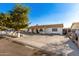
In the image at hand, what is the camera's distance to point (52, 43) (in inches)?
167

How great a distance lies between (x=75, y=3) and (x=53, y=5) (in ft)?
1.16

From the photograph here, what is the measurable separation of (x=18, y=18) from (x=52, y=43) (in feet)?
2.25

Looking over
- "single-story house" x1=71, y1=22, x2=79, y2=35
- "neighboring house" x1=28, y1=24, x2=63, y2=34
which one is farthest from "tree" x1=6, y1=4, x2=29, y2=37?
"single-story house" x1=71, y1=22, x2=79, y2=35

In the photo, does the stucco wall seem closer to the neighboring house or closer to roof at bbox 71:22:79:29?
the neighboring house

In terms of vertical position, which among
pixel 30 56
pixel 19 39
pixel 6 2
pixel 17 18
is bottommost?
pixel 30 56

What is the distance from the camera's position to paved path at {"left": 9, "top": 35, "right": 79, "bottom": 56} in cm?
417

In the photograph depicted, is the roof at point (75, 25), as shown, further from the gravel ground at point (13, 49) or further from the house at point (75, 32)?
the gravel ground at point (13, 49)

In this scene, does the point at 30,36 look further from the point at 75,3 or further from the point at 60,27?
the point at 75,3

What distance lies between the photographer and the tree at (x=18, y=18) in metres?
4.21

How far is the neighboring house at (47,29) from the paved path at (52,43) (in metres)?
0.08

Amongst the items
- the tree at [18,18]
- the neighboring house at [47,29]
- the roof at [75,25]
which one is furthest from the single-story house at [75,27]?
the tree at [18,18]

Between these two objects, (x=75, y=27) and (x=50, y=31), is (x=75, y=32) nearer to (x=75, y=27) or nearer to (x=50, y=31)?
(x=75, y=27)

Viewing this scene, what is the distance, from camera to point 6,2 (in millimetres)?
4188

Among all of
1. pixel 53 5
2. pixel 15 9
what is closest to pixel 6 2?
pixel 15 9
